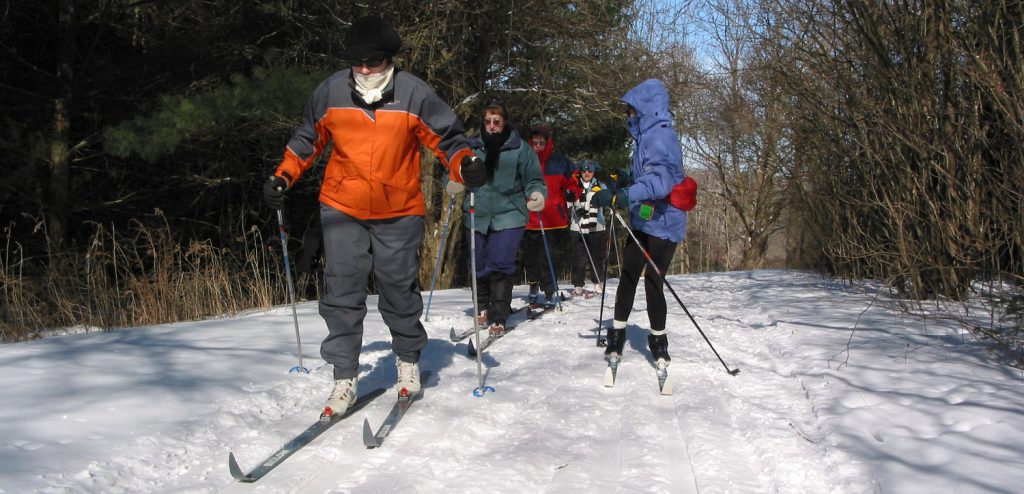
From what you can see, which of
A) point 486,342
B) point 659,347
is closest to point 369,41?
point 659,347

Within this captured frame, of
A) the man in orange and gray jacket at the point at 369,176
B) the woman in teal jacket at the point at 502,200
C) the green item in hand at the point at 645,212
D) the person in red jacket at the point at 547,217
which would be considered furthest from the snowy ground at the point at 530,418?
the person in red jacket at the point at 547,217

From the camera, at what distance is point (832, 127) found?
31.3 feet

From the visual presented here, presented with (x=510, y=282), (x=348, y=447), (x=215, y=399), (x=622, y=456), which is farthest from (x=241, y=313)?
(x=622, y=456)

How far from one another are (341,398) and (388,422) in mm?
337

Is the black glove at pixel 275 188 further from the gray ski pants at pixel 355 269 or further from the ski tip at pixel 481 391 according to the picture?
the ski tip at pixel 481 391

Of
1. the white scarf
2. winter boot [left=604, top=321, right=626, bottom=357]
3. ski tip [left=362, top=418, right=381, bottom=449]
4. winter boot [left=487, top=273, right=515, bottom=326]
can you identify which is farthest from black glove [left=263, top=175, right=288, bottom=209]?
winter boot [left=487, top=273, right=515, bottom=326]

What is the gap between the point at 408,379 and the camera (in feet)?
14.3

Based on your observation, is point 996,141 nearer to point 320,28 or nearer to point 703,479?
point 703,479

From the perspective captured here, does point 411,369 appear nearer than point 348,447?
No

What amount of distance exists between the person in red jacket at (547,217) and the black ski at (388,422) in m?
4.15

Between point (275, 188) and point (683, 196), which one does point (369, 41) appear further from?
point (683, 196)

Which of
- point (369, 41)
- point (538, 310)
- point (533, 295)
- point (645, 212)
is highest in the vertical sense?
point (369, 41)

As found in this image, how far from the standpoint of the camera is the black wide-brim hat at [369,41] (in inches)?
155

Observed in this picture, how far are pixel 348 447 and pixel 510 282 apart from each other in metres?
3.41
